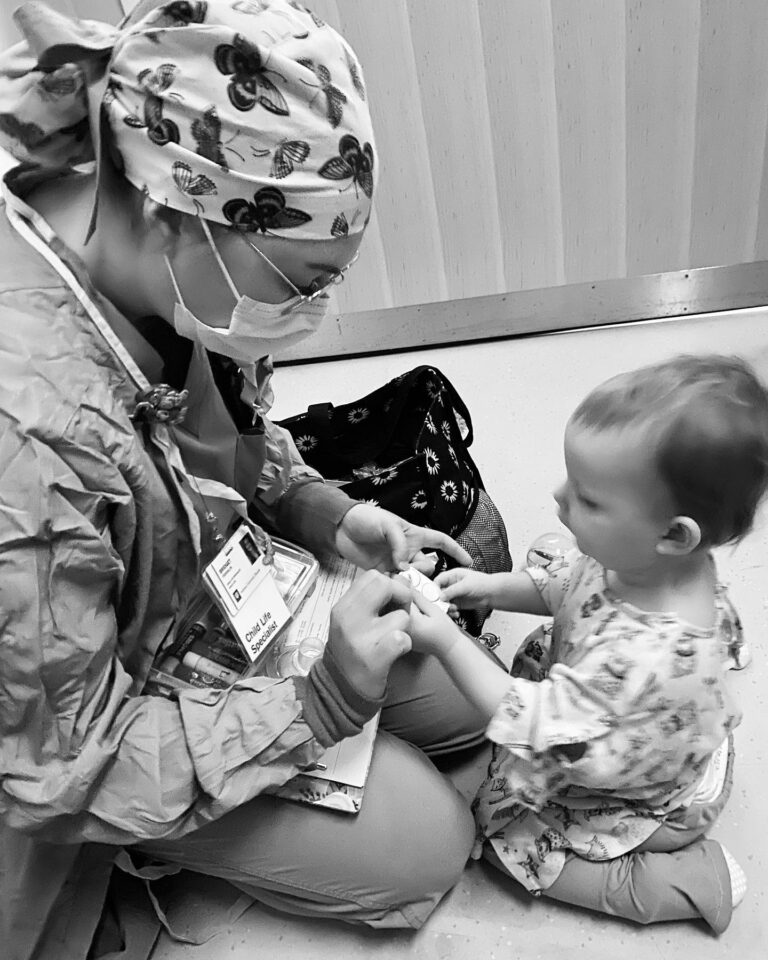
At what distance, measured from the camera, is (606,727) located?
0.78 m

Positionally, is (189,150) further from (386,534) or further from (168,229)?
(386,534)

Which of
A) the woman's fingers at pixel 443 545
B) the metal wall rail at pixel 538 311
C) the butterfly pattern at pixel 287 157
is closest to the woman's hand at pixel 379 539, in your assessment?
the woman's fingers at pixel 443 545

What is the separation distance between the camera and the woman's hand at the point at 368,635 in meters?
0.77

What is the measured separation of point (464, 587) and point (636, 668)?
0.29 metres

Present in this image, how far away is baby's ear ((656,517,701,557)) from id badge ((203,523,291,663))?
0.44 meters

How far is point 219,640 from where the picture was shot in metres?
0.92

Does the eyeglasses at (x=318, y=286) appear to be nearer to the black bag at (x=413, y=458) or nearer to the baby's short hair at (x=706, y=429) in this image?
the baby's short hair at (x=706, y=429)

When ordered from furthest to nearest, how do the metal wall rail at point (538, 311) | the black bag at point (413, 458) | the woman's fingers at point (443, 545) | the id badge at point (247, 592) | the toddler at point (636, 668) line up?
the metal wall rail at point (538, 311), the black bag at point (413, 458), the woman's fingers at point (443, 545), the id badge at point (247, 592), the toddler at point (636, 668)

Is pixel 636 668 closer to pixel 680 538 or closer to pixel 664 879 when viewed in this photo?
pixel 680 538

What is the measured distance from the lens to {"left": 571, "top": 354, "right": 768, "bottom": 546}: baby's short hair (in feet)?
2.30

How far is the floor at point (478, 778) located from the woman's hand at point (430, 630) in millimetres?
332

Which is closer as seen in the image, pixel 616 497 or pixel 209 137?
pixel 209 137

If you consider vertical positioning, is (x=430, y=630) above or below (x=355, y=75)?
below

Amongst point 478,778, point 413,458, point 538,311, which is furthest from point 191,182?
point 538,311
